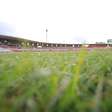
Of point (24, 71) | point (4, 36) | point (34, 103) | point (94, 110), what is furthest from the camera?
point (4, 36)

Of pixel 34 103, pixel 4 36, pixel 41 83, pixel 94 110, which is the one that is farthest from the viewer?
pixel 4 36

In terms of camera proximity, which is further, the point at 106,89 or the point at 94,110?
the point at 106,89

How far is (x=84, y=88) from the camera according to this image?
1039 mm

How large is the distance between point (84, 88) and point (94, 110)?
1.20ft

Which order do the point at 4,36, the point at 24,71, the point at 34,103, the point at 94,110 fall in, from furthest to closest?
the point at 4,36 < the point at 24,71 < the point at 34,103 < the point at 94,110

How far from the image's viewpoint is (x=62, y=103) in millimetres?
765

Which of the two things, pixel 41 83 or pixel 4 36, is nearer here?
pixel 41 83

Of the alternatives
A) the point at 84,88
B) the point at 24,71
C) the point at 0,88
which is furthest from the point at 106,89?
the point at 24,71

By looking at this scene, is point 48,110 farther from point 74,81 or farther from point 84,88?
point 84,88

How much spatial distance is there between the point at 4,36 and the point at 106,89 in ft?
162

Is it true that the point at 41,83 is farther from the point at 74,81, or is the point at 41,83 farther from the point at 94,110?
the point at 94,110

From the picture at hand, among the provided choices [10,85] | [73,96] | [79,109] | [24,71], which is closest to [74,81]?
[73,96]

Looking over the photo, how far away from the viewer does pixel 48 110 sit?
0.76m

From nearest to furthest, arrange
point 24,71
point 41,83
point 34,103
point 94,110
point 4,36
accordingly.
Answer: point 94,110
point 34,103
point 41,83
point 24,71
point 4,36
